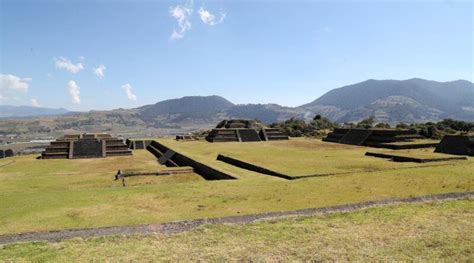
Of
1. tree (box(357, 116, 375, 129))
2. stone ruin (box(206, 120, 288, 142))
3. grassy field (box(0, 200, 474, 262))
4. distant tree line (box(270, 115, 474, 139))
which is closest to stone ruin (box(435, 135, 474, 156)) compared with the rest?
distant tree line (box(270, 115, 474, 139))

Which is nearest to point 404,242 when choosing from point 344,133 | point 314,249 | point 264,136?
point 314,249

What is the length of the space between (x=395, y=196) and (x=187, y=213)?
585 cm

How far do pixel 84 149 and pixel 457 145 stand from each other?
27.3m

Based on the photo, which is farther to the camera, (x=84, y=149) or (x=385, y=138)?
(x=84, y=149)

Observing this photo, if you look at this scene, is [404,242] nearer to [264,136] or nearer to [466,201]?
[466,201]

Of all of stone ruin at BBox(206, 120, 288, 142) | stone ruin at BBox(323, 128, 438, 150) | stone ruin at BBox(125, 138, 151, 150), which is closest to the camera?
stone ruin at BBox(323, 128, 438, 150)

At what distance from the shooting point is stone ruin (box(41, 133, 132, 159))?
2975cm

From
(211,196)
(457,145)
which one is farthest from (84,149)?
(457,145)

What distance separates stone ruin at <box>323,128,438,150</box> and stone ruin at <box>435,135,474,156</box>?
315cm

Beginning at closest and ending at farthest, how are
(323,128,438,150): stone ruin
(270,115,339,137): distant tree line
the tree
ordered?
(323,128,438,150): stone ruin, (270,115,339,137): distant tree line, the tree

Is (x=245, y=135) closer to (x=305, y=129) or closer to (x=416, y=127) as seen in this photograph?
(x=305, y=129)

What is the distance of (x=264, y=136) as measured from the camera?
41.5 metres

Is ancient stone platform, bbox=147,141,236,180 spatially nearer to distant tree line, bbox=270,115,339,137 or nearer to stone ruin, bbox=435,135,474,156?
stone ruin, bbox=435,135,474,156

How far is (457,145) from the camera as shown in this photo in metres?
21.0
